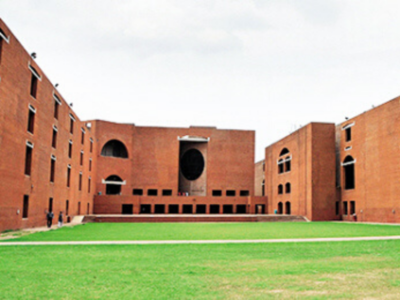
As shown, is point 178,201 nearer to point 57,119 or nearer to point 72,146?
point 72,146

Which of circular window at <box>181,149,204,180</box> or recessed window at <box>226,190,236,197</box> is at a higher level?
circular window at <box>181,149,204,180</box>

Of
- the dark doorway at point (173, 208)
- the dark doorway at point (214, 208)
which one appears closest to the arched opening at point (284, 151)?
the dark doorway at point (214, 208)

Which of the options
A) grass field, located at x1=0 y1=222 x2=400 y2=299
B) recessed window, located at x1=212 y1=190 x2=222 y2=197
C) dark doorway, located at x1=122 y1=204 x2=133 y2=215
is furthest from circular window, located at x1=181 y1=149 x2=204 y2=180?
grass field, located at x1=0 y1=222 x2=400 y2=299

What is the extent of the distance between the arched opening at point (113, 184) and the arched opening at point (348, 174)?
108 feet

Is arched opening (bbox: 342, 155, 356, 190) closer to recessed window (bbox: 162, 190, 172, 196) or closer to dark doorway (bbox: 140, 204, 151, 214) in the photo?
recessed window (bbox: 162, 190, 172, 196)

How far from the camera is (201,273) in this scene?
9.10 meters

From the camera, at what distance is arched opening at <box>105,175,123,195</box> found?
61.6 meters

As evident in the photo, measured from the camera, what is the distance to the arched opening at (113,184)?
61594mm

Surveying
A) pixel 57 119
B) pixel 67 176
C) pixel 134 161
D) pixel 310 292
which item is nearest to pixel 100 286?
pixel 310 292

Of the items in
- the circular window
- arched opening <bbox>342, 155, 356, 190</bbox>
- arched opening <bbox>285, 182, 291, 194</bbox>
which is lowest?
arched opening <bbox>285, 182, 291, 194</bbox>

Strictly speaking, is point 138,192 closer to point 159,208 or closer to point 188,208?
point 159,208

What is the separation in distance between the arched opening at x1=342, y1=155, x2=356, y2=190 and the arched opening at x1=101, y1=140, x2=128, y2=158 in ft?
110

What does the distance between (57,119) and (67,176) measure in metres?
7.59

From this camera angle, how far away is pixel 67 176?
39688mm
